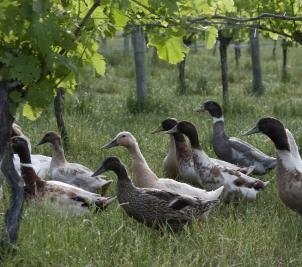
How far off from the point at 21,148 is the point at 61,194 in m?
0.67

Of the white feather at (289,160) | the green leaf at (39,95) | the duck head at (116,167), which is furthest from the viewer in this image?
the white feather at (289,160)

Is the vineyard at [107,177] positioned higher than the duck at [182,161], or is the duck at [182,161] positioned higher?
the vineyard at [107,177]

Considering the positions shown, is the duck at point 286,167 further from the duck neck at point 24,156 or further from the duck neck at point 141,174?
the duck neck at point 24,156

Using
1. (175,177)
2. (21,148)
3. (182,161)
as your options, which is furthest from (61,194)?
(175,177)

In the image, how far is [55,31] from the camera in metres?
3.56

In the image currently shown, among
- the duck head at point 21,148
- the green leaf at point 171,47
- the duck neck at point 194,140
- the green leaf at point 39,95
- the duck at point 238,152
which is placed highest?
the green leaf at point 171,47

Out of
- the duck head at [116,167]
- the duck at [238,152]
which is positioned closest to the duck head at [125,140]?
the duck head at [116,167]

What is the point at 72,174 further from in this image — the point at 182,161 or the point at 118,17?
the point at 118,17

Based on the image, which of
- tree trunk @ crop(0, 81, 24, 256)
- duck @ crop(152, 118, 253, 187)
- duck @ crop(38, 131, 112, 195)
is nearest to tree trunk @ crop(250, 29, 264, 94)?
duck @ crop(152, 118, 253, 187)

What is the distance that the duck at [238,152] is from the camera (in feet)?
23.6

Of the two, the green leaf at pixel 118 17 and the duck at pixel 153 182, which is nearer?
the green leaf at pixel 118 17

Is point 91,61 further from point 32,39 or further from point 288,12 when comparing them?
point 288,12

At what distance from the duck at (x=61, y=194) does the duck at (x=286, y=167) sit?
1.44m

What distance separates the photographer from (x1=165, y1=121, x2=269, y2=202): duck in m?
6.26
